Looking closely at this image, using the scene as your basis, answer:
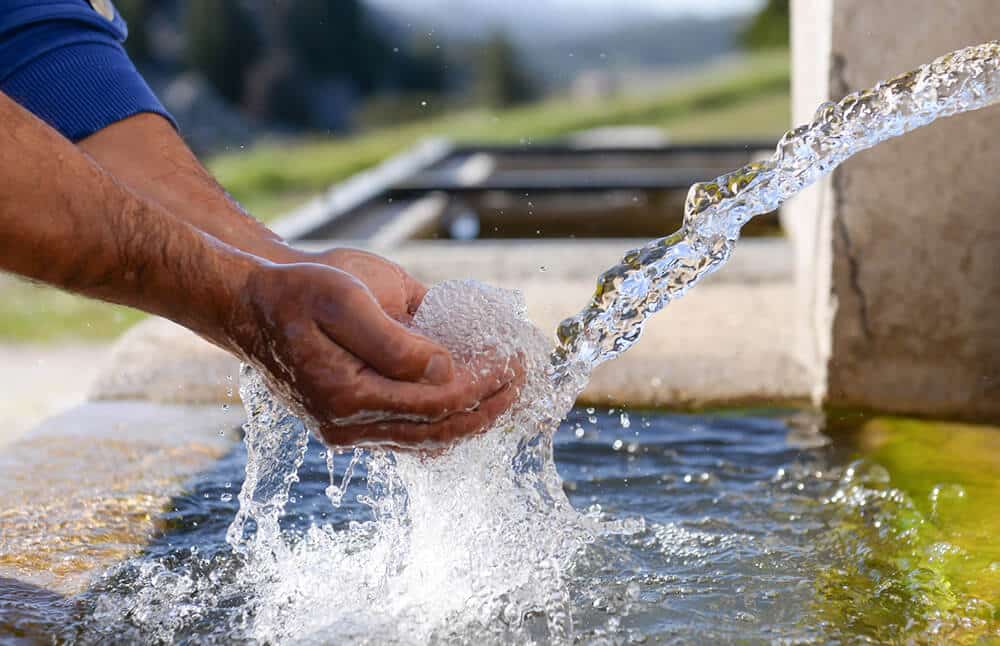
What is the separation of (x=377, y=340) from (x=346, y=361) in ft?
0.18

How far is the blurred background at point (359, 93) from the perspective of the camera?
11.4 meters

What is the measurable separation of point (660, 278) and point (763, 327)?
104 centimetres

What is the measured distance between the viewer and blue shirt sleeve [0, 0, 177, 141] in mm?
2201

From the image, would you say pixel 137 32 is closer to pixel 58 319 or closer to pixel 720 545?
pixel 58 319

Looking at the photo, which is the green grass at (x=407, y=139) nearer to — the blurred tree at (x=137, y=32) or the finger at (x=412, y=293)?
the finger at (x=412, y=293)

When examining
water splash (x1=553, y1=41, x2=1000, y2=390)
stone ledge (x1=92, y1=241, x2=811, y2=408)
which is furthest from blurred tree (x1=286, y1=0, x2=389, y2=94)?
water splash (x1=553, y1=41, x2=1000, y2=390)

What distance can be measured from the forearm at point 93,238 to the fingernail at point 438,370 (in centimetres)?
28

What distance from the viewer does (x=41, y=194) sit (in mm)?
1525

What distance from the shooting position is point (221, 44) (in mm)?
30266

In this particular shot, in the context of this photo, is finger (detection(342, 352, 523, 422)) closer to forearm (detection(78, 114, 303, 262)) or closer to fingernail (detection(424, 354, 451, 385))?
fingernail (detection(424, 354, 451, 385))

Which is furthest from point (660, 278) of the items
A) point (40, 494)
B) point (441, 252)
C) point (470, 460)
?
point (441, 252)

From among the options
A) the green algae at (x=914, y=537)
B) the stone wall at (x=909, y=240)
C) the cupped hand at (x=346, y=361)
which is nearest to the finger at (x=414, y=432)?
the cupped hand at (x=346, y=361)

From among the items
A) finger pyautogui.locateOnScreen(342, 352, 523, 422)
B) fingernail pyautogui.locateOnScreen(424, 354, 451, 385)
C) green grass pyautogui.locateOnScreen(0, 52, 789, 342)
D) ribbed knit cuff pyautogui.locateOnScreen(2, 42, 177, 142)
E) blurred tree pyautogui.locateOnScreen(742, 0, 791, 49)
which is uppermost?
blurred tree pyautogui.locateOnScreen(742, 0, 791, 49)

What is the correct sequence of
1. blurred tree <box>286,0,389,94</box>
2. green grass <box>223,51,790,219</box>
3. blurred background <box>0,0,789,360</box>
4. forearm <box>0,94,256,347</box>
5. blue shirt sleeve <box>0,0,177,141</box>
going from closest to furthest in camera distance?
1. forearm <box>0,94,256,347</box>
2. blue shirt sleeve <box>0,0,177,141</box>
3. blurred background <box>0,0,789,360</box>
4. green grass <box>223,51,790,219</box>
5. blurred tree <box>286,0,389,94</box>
